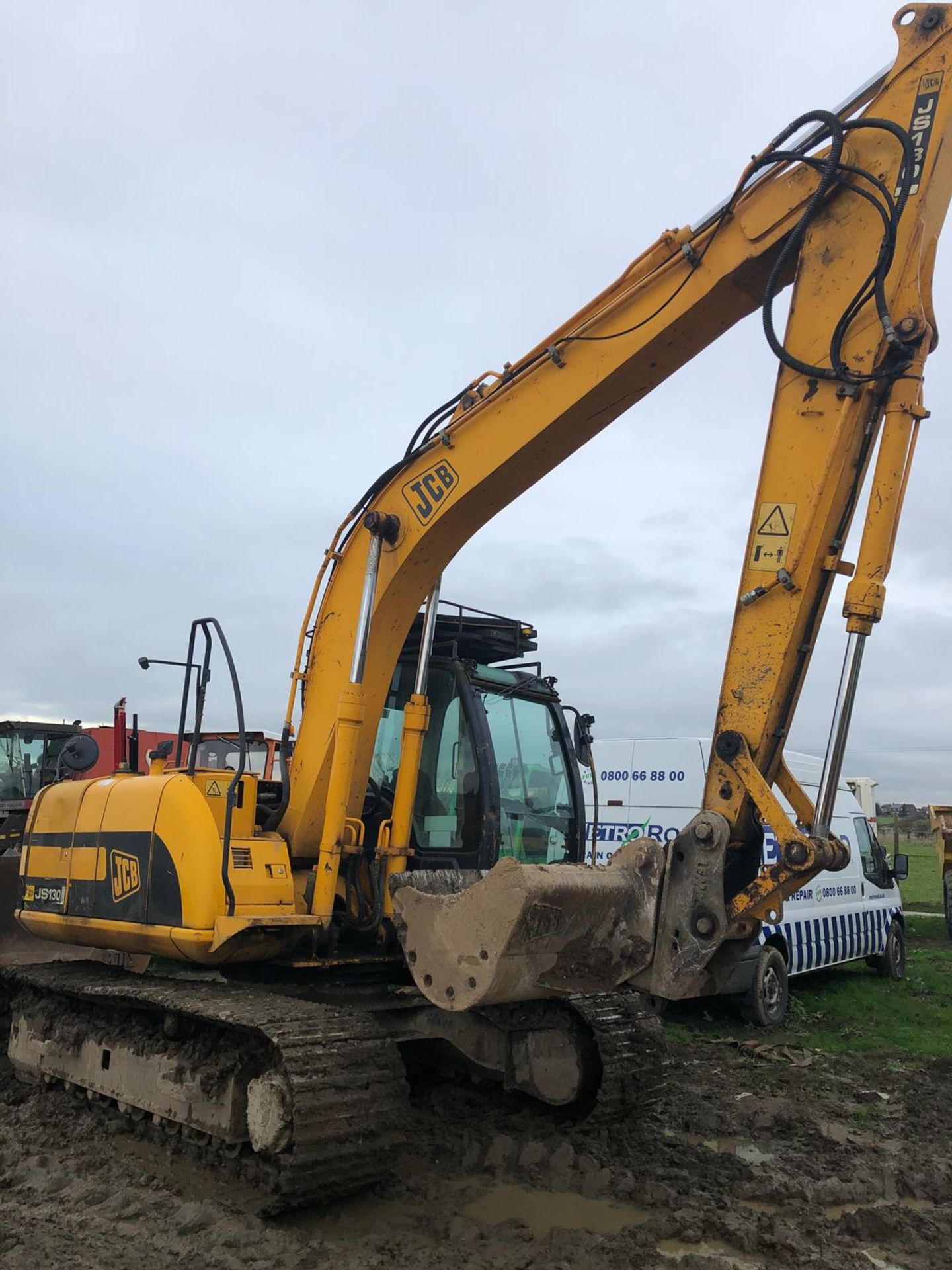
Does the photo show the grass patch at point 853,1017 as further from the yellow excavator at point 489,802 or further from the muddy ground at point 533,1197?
the yellow excavator at point 489,802

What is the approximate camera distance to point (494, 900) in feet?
13.6

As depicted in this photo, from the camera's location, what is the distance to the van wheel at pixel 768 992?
9125mm

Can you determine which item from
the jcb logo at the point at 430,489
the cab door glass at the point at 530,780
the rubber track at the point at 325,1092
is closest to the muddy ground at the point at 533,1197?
the rubber track at the point at 325,1092

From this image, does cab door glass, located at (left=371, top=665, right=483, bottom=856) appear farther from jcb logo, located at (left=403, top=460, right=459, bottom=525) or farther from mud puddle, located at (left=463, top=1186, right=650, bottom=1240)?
mud puddle, located at (left=463, top=1186, right=650, bottom=1240)

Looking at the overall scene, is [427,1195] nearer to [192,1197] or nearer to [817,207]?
[192,1197]

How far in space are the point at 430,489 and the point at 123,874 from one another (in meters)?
2.59

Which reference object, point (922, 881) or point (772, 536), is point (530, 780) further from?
point (922, 881)

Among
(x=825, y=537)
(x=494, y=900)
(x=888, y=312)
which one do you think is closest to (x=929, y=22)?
(x=888, y=312)

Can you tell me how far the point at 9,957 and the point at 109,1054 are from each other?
2039 mm

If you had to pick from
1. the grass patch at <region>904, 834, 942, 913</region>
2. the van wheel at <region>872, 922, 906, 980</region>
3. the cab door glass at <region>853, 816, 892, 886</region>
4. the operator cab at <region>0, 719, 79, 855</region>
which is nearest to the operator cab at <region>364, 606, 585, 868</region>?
the cab door glass at <region>853, 816, 892, 886</region>

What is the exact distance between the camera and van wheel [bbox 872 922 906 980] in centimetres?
1208

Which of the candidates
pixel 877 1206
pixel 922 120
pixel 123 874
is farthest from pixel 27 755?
pixel 922 120

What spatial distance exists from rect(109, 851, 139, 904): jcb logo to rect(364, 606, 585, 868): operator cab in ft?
4.08

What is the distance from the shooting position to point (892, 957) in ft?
39.8
